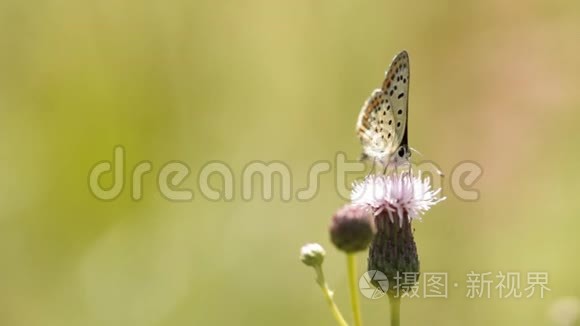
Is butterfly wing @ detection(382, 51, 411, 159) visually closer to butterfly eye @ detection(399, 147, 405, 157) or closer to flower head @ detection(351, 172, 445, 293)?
butterfly eye @ detection(399, 147, 405, 157)

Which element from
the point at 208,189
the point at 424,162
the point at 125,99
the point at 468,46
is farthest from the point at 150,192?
the point at 468,46

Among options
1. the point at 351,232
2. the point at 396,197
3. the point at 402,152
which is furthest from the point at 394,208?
the point at 351,232

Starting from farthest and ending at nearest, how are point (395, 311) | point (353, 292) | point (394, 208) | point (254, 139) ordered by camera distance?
point (254, 139)
point (394, 208)
point (395, 311)
point (353, 292)

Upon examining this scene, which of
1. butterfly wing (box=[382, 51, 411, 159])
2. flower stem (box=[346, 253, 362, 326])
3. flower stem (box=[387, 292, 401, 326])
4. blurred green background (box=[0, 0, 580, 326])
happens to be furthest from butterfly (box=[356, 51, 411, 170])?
blurred green background (box=[0, 0, 580, 326])

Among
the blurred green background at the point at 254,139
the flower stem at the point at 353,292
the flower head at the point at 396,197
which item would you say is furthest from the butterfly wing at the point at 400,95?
the blurred green background at the point at 254,139

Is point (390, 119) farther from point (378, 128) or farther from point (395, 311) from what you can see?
point (395, 311)
